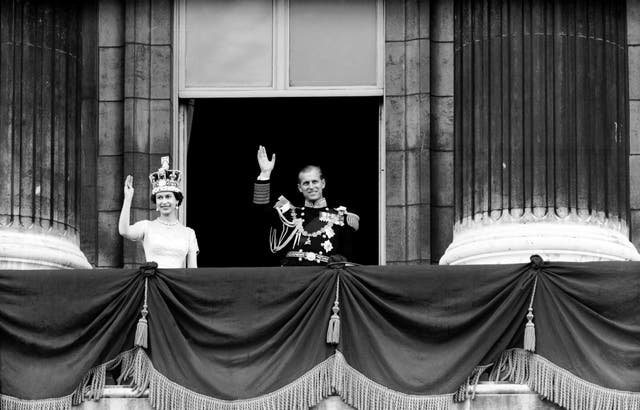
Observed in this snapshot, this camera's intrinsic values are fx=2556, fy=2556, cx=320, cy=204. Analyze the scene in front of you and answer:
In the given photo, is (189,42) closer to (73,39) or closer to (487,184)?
(73,39)

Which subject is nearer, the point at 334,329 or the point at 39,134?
the point at 334,329

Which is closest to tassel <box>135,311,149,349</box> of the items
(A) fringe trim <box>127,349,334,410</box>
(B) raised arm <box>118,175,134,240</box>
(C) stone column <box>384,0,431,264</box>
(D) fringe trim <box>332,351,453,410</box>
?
(A) fringe trim <box>127,349,334,410</box>

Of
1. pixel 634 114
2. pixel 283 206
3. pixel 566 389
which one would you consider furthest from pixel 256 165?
pixel 566 389

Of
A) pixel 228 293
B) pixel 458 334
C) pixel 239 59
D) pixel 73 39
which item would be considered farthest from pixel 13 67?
pixel 458 334

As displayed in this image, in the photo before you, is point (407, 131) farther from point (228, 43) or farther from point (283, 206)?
point (228, 43)

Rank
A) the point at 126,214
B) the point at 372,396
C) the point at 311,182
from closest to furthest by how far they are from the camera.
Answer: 1. the point at 372,396
2. the point at 126,214
3. the point at 311,182

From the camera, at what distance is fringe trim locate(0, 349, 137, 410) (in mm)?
26625

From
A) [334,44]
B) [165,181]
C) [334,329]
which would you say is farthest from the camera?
[334,44]

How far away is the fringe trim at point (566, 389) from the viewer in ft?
85.6

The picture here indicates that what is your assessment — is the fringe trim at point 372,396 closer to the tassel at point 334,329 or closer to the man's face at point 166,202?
the tassel at point 334,329

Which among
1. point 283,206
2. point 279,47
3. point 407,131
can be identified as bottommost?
point 283,206

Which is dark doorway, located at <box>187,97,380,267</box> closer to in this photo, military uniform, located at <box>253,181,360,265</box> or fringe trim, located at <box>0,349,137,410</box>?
military uniform, located at <box>253,181,360,265</box>

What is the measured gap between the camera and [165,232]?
2803 cm

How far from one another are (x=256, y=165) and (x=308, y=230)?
20.7 ft
